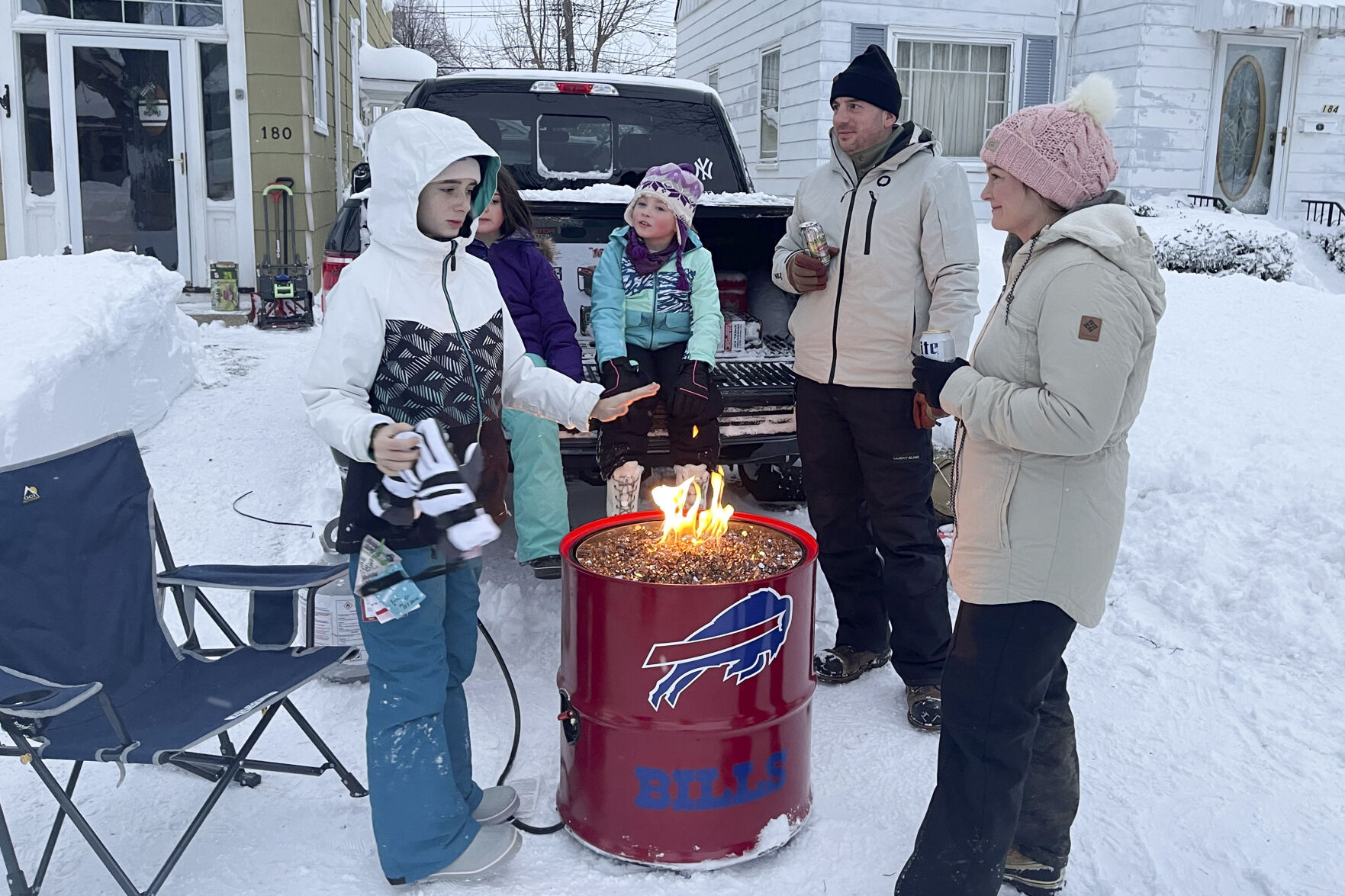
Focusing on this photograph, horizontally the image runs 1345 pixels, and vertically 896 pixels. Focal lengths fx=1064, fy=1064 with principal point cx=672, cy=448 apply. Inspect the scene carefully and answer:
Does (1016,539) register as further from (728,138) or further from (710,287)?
(728,138)

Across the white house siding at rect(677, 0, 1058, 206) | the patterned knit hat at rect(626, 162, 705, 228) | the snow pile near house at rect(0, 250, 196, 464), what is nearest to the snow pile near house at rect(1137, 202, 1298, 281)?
the white house siding at rect(677, 0, 1058, 206)

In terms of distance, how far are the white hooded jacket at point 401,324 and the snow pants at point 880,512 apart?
4.71 feet

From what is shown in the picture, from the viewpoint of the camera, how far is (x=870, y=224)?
140 inches

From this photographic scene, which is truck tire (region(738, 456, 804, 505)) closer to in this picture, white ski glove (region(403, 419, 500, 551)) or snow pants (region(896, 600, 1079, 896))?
snow pants (region(896, 600, 1079, 896))

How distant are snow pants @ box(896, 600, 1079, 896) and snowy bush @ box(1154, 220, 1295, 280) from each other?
1033 cm

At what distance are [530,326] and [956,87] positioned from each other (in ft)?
38.1

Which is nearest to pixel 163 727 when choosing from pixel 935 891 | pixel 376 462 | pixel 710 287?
pixel 376 462

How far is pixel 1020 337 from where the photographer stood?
2309 mm

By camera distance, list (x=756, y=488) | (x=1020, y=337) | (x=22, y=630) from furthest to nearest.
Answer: (x=756, y=488) → (x=22, y=630) → (x=1020, y=337)

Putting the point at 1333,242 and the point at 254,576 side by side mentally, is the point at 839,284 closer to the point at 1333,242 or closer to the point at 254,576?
the point at 254,576

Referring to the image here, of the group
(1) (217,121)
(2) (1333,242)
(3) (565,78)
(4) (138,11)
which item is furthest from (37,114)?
(2) (1333,242)

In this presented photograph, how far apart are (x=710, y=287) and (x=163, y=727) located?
8.42 ft

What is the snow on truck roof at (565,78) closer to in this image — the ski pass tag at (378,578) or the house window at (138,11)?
the ski pass tag at (378,578)

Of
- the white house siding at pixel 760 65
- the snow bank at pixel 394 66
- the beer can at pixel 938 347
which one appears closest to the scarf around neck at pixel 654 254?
the beer can at pixel 938 347
